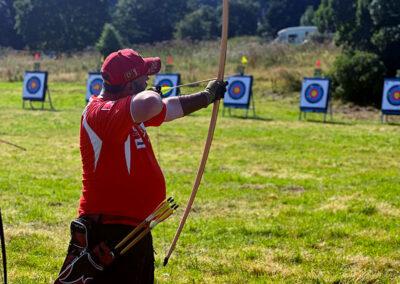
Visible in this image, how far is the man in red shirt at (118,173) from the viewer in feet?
9.01

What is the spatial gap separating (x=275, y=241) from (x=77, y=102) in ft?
45.5

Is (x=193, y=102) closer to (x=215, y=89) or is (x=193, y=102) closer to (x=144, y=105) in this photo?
(x=215, y=89)

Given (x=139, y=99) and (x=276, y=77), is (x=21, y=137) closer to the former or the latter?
(x=139, y=99)

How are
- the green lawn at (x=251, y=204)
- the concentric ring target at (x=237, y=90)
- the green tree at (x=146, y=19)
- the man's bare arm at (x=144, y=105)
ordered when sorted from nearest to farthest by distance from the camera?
1. the man's bare arm at (x=144, y=105)
2. the green lawn at (x=251, y=204)
3. the concentric ring target at (x=237, y=90)
4. the green tree at (x=146, y=19)

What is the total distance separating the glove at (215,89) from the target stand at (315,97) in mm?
12267

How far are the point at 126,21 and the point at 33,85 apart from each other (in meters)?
32.6

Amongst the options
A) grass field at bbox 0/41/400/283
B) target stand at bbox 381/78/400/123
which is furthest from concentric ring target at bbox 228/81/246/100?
grass field at bbox 0/41/400/283

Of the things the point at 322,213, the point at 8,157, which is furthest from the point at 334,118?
the point at 322,213

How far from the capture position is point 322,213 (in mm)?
5785

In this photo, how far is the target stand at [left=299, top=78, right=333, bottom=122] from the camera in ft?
50.4

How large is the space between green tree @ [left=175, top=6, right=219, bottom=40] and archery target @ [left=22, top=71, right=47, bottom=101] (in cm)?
2823

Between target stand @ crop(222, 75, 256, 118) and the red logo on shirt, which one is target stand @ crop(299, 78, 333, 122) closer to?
target stand @ crop(222, 75, 256, 118)

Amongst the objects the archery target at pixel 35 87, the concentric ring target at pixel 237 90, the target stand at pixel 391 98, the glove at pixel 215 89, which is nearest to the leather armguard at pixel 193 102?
the glove at pixel 215 89

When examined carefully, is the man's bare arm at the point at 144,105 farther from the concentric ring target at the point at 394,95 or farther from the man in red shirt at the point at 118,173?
the concentric ring target at the point at 394,95
